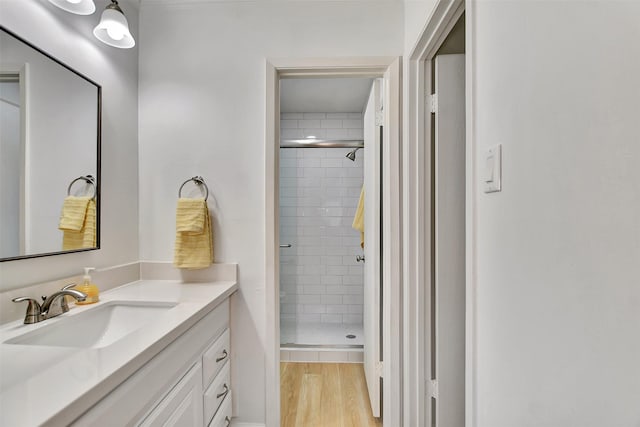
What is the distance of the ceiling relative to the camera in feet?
9.20

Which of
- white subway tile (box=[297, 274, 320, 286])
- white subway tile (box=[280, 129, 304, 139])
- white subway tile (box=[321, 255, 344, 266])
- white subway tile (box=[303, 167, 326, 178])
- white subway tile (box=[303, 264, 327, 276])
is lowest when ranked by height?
white subway tile (box=[297, 274, 320, 286])

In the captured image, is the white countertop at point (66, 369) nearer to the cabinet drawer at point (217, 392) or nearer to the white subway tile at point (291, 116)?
the cabinet drawer at point (217, 392)

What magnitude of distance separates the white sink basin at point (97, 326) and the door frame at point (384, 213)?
61cm

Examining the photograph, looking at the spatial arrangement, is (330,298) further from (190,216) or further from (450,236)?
(450,236)

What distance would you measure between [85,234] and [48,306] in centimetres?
40

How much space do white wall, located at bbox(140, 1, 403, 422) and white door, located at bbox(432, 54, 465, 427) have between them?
55 centimetres

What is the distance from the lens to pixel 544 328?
24.3 inches

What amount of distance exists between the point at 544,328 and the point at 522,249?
156 mm

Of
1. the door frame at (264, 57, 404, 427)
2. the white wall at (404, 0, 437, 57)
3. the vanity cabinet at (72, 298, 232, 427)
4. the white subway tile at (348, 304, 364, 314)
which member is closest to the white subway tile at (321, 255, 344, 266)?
the white subway tile at (348, 304, 364, 314)

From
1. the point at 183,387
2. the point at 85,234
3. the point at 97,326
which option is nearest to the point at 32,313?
the point at 97,326

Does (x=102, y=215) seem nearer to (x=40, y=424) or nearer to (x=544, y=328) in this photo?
(x=40, y=424)

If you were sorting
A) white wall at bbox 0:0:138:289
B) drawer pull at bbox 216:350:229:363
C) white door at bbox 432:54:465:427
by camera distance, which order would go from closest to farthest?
white wall at bbox 0:0:138:289, white door at bbox 432:54:465:427, drawer pull at bbox 216:350:229:363

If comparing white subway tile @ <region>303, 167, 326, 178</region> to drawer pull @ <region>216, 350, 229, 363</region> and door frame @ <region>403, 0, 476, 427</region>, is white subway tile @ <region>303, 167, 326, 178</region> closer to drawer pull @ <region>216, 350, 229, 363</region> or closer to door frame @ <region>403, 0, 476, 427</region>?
door frame @ <region>403, 0, 476, 427</region>

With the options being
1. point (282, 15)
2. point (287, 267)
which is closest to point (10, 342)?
point (282, 15)
